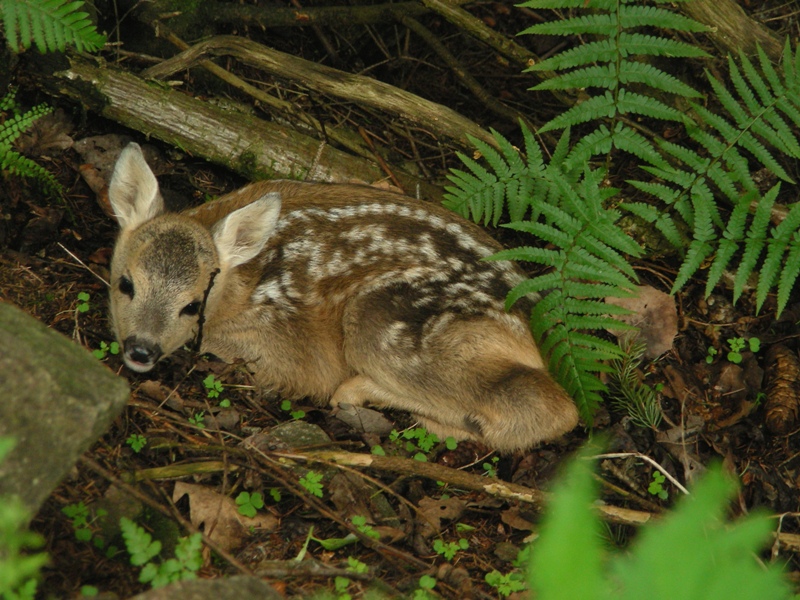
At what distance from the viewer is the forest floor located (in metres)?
3.19

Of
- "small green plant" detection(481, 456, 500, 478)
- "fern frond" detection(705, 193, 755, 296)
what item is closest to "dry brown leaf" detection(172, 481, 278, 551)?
"small green plant" detection(481, 456, 500, 478)

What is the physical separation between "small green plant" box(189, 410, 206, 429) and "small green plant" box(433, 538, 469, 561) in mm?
1307

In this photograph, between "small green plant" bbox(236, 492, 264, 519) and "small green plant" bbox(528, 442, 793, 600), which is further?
"small green plant" bbox(236, 492, 264, 519)

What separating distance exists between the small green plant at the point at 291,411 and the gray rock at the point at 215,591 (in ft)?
7.00

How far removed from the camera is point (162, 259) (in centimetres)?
444

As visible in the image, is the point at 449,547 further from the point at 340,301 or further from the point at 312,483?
the point at 340,301

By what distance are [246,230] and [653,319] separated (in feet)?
8.57

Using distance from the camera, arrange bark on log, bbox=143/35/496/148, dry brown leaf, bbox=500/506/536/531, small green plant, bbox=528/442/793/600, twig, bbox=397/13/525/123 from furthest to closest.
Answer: twig, bbox=397/13/525/123 → bark on log, bbox=143/35/496/148 → dry brown leaf, bbox=500/506/536/531 → small green plant, bbox=528/442/793/600

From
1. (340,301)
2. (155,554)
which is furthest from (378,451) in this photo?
(155,554)

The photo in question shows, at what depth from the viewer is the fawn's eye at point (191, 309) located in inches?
178

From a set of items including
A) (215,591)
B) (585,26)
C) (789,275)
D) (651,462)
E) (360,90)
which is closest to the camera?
(215,591)

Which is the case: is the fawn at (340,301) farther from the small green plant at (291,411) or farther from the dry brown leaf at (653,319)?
the dry brown leaf at (653,319)

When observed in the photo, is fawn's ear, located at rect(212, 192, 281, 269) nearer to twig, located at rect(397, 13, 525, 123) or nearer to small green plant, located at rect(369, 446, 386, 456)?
small green plant, located at rect(369, 446, 386, 456)

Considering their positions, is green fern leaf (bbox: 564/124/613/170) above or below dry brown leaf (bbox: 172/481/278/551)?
above
